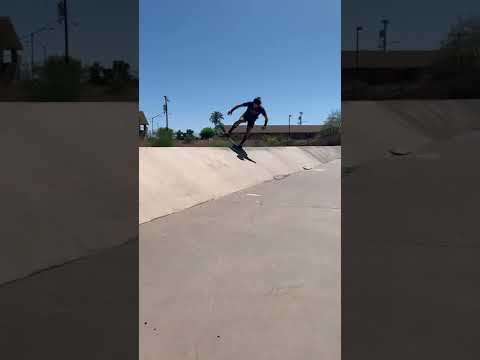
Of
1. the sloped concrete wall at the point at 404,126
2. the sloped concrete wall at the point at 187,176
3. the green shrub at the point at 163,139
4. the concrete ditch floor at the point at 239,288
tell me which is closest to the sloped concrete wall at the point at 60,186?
the sloped concrete wall at the point at 187,176

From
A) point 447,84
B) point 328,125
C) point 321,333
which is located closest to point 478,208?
point 321,333

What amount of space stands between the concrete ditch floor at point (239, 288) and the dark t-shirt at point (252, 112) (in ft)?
21.7

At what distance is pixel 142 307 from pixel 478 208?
4.56 m

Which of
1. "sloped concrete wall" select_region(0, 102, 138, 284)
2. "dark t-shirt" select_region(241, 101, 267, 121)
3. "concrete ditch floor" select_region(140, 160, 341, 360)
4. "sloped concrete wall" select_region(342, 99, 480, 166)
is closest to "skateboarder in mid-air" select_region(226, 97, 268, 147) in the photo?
"dark t-shirt" select_region(241, 101, 267, 121)

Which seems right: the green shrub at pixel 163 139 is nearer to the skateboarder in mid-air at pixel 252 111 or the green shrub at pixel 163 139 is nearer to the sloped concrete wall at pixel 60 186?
the skateboarder in mid-air at pixel 252 111

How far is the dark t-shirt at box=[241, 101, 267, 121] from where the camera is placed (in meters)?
10.8

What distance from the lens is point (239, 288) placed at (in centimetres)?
256

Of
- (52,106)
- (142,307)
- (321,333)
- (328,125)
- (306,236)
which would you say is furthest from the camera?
(328,125)

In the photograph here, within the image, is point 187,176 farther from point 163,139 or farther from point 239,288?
point 163,139

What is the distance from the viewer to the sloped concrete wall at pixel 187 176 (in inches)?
206

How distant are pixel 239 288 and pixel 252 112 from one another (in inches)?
352

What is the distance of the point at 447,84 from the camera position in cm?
1723

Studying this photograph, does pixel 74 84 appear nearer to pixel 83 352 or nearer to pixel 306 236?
pixel 306 236

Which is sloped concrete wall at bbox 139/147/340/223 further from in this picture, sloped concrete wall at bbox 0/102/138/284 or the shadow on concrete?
sloped concrete wall at bbox 0/102/138/284
